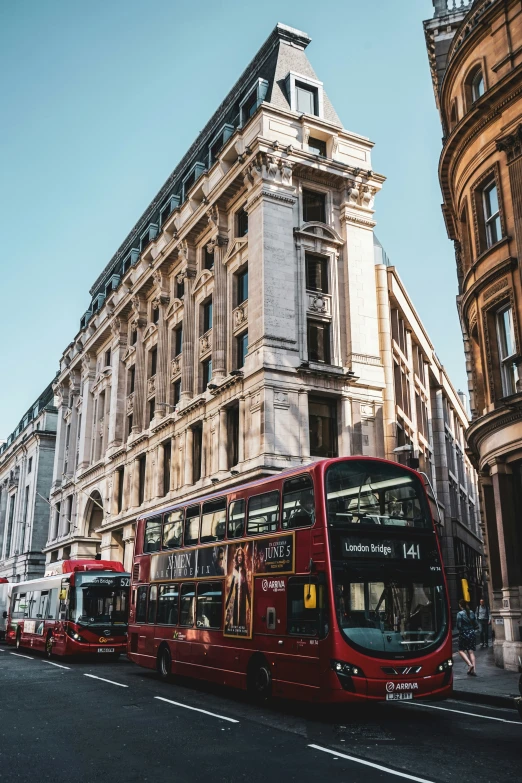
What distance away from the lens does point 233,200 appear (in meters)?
34.8

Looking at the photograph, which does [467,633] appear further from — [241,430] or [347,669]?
[241,430]

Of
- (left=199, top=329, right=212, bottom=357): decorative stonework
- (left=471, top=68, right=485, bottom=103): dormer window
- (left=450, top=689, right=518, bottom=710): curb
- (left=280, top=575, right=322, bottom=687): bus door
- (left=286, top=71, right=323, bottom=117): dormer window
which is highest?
(left=286, top=71, right=323, bottom=117): dormer window

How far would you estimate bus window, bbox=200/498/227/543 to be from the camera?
16169 mm

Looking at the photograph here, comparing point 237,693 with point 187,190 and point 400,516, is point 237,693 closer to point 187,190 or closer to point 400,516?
point 400,516

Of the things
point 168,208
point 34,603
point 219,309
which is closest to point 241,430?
point 219,309

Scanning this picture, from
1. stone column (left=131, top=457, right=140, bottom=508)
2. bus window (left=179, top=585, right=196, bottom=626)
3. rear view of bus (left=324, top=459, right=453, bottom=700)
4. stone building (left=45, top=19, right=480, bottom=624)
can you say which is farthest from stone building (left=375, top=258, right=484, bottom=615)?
stone column (left=131, top=457, right=140, bottom=508)

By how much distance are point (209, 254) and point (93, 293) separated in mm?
26610

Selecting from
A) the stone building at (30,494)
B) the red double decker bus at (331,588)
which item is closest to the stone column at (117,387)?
the stone building at (30,494)

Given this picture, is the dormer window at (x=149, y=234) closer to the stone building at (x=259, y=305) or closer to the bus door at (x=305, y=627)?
the stone building at (x=259, y=305)

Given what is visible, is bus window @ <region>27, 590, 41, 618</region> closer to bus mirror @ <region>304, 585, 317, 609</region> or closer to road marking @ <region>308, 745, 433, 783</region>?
bus mirror @ <region>304, 585, 317, 609</region>

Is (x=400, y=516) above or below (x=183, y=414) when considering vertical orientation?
below

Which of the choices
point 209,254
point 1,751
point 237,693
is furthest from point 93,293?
point 1,751

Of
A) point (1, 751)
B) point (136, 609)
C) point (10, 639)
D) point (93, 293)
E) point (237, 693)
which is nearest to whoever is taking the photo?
point (1, 751)

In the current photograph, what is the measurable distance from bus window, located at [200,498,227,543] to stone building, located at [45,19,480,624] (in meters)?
10.6
